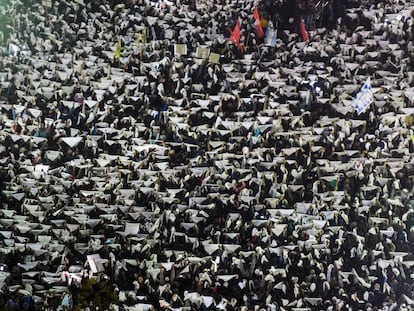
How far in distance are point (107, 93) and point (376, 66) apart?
2.41 m

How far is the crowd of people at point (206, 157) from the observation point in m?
8.02

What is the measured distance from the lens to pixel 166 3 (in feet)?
29.8

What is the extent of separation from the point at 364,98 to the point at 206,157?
1.49 meters

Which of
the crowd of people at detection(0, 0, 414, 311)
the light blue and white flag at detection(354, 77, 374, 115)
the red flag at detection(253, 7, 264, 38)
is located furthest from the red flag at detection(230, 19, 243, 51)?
the light blue and white flag at detection(354, 77, 374, 115)

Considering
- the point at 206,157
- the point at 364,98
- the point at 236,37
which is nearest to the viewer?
the point at 206,157

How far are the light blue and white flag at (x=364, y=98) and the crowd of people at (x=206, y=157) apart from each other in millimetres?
63

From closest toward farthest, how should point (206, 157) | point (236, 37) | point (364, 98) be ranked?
1. point (206, 157)
2. point (364, 98)
3. point (236, 37)

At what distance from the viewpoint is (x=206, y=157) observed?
8516 mm

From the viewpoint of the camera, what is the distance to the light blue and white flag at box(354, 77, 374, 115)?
28.3 feet

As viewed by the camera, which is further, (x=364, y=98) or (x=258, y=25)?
(x=258, y=25)

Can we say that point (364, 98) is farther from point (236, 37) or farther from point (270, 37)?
point (236, 37)

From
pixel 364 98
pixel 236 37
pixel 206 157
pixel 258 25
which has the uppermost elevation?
pixel 258 25

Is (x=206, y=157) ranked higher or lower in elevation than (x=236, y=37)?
lower

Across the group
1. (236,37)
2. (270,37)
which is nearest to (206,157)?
(236,37)
